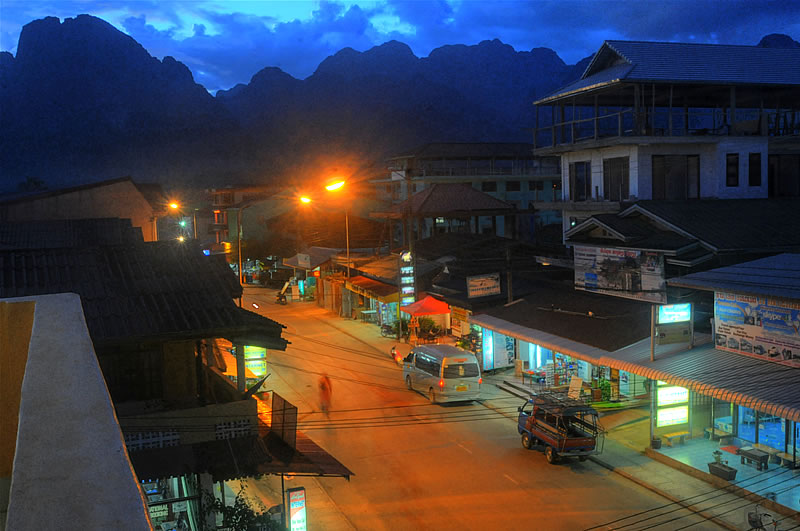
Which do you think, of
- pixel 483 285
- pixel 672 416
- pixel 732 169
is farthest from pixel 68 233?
pixel 732 169

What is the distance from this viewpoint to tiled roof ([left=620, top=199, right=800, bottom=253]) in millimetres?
22859

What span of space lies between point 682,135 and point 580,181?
4.77 meters

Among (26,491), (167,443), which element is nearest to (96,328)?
(167,443)

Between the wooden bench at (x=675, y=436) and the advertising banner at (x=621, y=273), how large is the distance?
4.60 m

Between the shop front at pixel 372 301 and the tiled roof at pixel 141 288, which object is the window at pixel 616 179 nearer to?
the shop front at pixel 372 301

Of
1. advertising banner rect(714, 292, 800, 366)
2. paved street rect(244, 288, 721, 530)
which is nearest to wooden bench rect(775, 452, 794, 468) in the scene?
advertising banner rect(714, 292, 800, 366)

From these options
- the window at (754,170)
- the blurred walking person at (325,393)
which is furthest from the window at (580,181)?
the blurred walking person at (325,393)

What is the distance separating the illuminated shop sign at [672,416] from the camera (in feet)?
61.9

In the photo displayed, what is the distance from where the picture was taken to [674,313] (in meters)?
19.6

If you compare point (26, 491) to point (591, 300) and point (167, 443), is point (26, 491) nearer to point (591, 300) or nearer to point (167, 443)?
point (167, 443)

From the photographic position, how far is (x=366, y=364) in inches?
1237

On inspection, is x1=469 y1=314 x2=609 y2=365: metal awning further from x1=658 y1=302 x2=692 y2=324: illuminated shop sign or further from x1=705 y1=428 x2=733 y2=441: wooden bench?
x1=705 y1=428 x2=733 y2=441: wooden bench

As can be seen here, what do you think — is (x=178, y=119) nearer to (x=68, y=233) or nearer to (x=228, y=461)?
(x=68, y=233)

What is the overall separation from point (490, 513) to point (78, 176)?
150m
